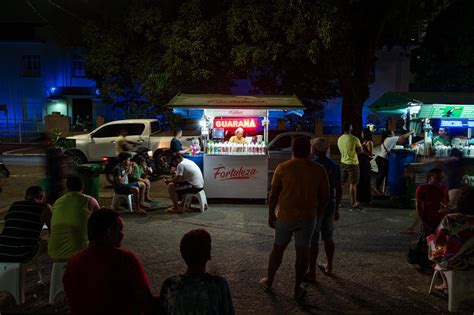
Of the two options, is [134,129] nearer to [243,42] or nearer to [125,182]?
[243,42]

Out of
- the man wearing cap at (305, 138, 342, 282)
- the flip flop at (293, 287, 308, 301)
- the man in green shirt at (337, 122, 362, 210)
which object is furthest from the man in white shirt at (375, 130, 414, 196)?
the flip flop at (293, 287, 308, 301)

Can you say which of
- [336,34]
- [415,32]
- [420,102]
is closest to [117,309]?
[420,102]

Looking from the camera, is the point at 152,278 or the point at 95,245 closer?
the point at 95,245

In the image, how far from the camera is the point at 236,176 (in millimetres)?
10211

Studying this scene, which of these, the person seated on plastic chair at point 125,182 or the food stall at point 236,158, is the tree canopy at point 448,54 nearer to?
the food stall at point 236,158

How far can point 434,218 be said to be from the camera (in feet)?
18.4

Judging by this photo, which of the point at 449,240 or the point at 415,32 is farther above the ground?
the point at 415,32

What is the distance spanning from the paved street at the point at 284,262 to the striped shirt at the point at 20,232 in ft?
1.73

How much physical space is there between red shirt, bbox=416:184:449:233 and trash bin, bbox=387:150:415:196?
15.0 feet

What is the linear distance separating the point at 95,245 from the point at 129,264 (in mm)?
265

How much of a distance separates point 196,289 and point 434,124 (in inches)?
428

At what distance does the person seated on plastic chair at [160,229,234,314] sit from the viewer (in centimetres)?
257

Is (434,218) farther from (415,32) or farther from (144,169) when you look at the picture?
(415,32)

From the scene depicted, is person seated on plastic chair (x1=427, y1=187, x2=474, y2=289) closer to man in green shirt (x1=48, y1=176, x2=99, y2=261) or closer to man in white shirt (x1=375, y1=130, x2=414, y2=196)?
man in green shirt (x1=48, y1=176, x2=99, y2=261)
